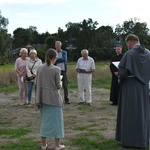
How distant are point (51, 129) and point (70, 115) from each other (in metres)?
3.73

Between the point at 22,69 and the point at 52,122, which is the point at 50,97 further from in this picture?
the point at 22,69

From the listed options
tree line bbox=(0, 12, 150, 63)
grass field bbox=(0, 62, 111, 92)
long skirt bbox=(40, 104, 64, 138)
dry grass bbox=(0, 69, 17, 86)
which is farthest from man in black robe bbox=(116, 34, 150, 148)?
tree line bbox=(0, 12, 150, 63)

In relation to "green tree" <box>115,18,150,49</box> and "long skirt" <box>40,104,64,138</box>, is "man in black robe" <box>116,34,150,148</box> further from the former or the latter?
"green tree" <box>115,18,150,49</box>

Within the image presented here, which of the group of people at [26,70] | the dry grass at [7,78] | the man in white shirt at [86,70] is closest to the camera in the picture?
the group of people at [26,70]

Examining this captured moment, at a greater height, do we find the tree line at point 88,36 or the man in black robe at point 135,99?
the tree line at point 88,36

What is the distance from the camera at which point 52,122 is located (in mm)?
6355

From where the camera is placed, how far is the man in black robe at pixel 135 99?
648cm

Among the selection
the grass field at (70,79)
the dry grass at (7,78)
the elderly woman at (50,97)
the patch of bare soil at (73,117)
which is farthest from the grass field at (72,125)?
the dry grass at (7,78)

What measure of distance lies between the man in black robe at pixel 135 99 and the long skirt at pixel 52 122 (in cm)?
124

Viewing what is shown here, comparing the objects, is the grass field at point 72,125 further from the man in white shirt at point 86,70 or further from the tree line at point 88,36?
the tree line at point 88,36

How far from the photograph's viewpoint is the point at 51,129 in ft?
20.9

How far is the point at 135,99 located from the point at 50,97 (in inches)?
64.0

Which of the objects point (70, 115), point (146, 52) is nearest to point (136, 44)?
point (146, 52)

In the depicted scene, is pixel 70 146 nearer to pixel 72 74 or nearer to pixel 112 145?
pixel 112 145
